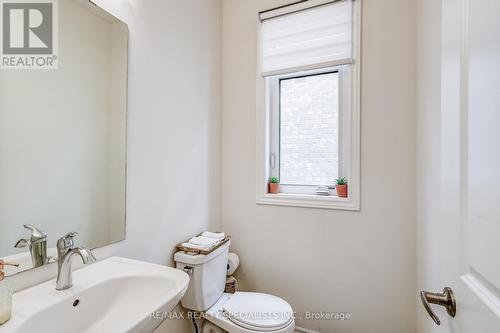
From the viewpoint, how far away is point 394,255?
57.4 inches

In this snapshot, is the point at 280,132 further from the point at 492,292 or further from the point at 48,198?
the point at 492,292

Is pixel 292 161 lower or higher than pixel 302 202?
higher

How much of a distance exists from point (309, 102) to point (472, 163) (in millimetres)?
1425

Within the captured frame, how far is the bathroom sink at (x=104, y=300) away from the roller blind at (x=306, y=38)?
1466 mm

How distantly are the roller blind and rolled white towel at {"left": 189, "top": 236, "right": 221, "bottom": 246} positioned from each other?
1194mm

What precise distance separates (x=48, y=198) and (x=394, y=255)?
173 cm

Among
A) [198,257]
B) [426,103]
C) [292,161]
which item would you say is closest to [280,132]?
[292,161]

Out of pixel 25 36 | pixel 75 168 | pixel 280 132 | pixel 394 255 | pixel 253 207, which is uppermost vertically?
pixel 25 36

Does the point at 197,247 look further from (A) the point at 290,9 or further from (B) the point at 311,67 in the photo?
(A) the point at 290,9

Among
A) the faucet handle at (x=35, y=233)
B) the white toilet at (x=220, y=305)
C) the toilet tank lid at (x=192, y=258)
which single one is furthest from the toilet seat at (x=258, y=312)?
the faucet handle at (x=35, y=233)

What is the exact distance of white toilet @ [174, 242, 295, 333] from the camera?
1.26 meters

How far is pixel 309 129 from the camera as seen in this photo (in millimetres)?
1823

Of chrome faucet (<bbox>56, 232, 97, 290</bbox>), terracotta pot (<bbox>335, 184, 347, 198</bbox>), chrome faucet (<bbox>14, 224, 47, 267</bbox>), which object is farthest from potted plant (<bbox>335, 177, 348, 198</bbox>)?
chrome faucet (<bbox>14, 224, 47, 267</bbox>)

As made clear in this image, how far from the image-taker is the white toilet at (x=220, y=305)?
1259mm
